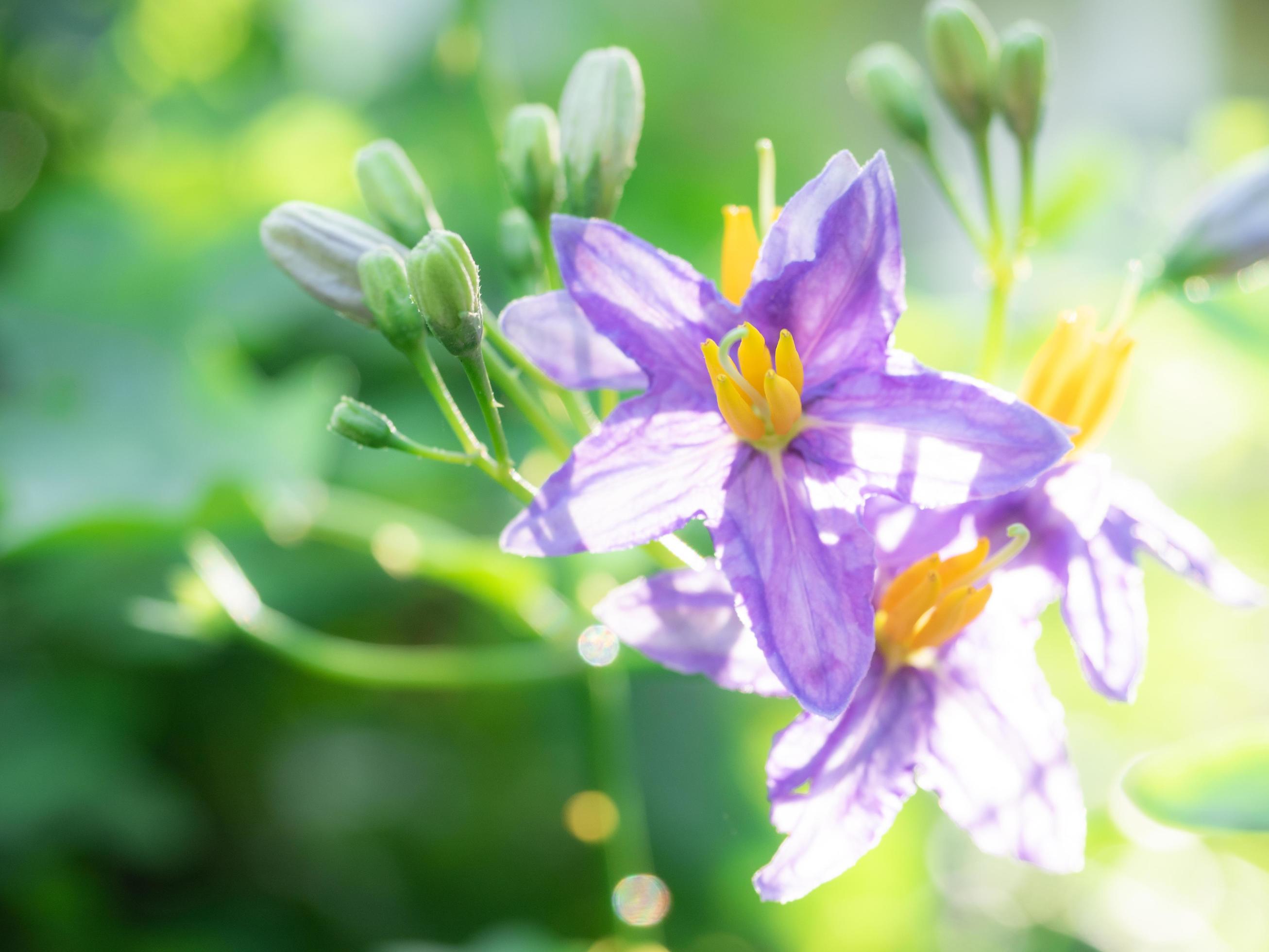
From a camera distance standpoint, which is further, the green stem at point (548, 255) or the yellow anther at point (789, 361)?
the green stem at point (548, 255)

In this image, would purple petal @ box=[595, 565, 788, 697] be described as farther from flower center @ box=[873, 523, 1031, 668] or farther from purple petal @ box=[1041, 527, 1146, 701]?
purple petal @ box=[1041, 527, 1146, 701]

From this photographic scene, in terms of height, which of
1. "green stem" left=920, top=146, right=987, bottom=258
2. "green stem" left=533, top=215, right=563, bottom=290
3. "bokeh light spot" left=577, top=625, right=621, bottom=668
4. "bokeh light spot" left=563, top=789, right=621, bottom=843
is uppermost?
"green stem" left=920, top=146, right=987, bottom=258

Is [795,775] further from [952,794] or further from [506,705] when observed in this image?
[506,705]

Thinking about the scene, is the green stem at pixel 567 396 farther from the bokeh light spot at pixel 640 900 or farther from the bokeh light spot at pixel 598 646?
the bokeh light spot at pixel 640 900

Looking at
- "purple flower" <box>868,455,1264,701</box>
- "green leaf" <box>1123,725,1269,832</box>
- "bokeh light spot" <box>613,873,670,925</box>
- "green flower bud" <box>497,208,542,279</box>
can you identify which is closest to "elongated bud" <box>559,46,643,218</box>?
"green flower bud" <box>497,208,542,279</box>

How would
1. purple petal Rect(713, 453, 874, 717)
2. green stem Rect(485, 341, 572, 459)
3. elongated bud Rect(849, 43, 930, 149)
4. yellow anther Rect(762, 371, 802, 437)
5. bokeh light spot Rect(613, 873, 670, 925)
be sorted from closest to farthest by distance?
purple petal Rect(713, 453, 874, 717)
yellow anther Rect(762, 371, 802, 437)
green stem Rect(485, 341, 572, 459)
elongated bud Rect(849, 43, 930, 149)
bokeh light spot Rect(613, 873, 670, 925)

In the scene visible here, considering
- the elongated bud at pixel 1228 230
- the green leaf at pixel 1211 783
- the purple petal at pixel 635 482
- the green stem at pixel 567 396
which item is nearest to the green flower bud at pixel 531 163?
the green stem at pixel 567 396
